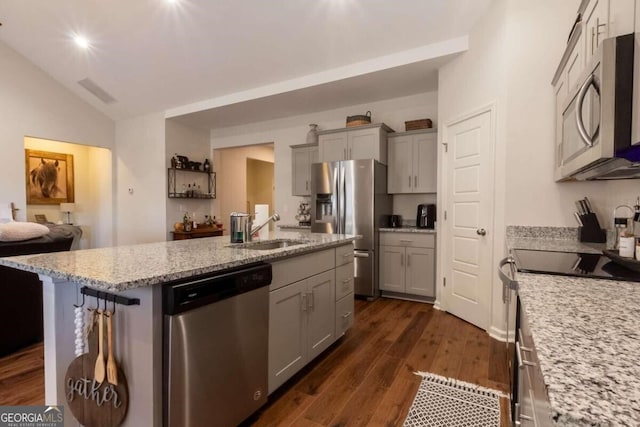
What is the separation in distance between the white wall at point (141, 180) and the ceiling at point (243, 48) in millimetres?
643

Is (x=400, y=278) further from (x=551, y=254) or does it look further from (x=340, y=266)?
(x=551, y=254)

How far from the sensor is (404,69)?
11.9 feet

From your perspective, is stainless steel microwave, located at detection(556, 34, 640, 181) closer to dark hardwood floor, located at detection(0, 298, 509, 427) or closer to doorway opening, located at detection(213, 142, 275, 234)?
dark hardwood floor, located at detection(0, 298, 509, 427)

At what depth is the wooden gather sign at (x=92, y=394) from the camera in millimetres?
1319

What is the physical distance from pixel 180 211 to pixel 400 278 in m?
4.30

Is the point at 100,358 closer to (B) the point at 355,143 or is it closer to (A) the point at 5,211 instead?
(B) the point at 355,143

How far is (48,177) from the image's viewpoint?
6211 mm

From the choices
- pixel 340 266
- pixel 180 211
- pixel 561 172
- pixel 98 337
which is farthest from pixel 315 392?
pixel 180 211

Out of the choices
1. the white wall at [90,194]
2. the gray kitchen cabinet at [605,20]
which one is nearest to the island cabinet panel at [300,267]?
the gray kitchen cabinet at [605,20]

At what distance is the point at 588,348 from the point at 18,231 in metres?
3.36

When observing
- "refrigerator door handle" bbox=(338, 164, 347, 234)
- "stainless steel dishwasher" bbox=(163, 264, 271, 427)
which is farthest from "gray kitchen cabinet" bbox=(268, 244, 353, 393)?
"refrigerator door handle" bbox=(338, 164, 347, 234)

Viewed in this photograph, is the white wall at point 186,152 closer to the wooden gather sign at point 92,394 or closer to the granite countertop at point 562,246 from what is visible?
the wooden gather sign at point 92,394

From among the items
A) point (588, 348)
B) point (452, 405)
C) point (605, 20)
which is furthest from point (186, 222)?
point (588, 348)

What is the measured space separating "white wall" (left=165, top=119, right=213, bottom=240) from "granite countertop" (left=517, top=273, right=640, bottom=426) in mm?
5919
